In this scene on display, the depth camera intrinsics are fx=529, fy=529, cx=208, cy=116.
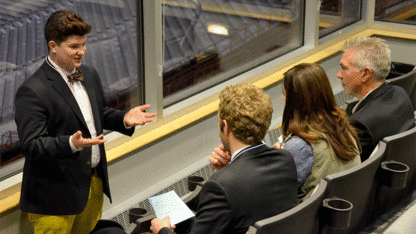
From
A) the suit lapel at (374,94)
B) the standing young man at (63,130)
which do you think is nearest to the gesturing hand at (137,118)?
the standing young man at (63,130)

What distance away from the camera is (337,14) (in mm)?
6305

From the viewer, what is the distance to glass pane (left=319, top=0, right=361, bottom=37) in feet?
19.7

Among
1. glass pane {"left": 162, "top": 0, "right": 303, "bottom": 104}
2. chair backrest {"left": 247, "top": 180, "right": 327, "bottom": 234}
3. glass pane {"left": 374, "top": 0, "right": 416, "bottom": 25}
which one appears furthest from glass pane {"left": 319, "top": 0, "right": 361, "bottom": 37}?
chair backrest {"left": 247, "top": 180, "right": 327, "bottom": 234}

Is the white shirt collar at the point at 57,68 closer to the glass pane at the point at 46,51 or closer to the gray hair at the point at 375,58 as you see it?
the glass pane at the point at 46,51

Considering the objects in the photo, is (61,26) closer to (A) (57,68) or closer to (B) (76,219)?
(A) (57,68)

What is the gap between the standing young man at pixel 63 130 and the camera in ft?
7.98

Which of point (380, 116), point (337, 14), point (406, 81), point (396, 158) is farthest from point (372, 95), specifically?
point (337, 14)

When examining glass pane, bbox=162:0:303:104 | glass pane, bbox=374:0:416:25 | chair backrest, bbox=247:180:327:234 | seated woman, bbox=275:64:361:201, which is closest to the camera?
chair backrest, bbox=247:180:327:234

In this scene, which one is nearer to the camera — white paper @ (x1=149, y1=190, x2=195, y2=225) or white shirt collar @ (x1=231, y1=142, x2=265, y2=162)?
white shirt collar @ (x1=231, y1=142, x2=265, y2=162)

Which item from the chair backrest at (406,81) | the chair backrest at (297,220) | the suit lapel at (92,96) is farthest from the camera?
the chair backrest at (406,81)

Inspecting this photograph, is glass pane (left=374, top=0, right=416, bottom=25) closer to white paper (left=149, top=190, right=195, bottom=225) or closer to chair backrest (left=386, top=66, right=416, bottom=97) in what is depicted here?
chair backrest (left=386, top=66, right=416, bottom=97)

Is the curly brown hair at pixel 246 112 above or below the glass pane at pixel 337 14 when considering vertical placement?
above

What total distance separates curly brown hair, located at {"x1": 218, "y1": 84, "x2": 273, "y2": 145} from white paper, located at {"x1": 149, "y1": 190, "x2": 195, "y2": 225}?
46 cm

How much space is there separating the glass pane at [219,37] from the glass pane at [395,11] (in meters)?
1.52
